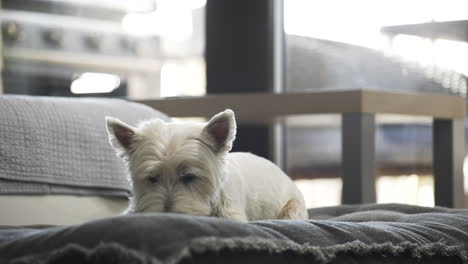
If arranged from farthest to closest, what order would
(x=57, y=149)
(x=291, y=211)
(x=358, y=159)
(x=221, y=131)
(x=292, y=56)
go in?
(x=292, y=56) < (x=358, y=159) < (x=57, y=149) < (x=291, y=211) < (x=221, y=131)

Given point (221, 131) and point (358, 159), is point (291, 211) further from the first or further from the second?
point (358, 159)

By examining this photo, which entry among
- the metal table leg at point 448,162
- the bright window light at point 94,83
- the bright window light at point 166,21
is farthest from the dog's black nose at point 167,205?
the bright window light at point 94,83

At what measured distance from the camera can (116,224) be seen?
4.96 feet

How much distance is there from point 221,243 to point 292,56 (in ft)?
10.1

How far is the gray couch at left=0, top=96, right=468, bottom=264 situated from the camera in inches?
58.8

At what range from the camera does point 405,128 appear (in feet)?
13.8

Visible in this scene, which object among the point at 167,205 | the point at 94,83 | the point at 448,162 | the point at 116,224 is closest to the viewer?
the point at 116,224

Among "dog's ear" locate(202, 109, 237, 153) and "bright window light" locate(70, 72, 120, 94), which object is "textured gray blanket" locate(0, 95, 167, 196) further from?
"bright window light" locate(70, 72, 120, 94)

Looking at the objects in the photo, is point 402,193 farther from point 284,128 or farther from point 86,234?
point 86,234

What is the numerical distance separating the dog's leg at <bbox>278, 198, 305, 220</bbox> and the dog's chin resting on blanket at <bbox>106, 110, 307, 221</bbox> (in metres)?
0.12

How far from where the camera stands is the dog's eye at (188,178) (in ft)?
6.73

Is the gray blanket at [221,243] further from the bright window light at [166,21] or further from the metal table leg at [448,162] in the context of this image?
the bright window light at [166,21]

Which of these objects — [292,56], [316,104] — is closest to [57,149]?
[316,104]

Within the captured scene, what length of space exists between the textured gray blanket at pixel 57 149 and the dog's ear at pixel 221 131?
751 mm
